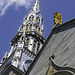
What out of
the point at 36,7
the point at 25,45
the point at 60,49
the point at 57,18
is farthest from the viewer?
the point at 36,7

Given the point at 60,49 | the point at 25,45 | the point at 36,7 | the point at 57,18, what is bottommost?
the point at 60,49

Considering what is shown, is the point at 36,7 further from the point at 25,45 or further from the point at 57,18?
the point at 57,18

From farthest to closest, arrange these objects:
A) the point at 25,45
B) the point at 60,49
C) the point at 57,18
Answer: the point at 25,45
the point at 57,18
the point at 60,49

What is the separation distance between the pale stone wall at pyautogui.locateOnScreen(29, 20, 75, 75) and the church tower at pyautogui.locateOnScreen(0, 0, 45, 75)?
10.5 meters

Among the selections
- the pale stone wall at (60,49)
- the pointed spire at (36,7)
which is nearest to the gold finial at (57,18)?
the pale stone wall at (60,49)

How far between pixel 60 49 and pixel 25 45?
22.3 m

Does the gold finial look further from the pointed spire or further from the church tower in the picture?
the pointed spire

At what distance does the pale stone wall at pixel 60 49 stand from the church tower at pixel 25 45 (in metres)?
10.5

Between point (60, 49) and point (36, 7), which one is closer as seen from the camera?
point (60, 49)

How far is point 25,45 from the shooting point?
1267 inches

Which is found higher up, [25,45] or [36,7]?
[36,7]

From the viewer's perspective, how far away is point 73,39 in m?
9.65

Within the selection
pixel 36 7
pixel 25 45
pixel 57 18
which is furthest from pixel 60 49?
pixel 36 7

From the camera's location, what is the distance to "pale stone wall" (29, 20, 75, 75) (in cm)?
898
